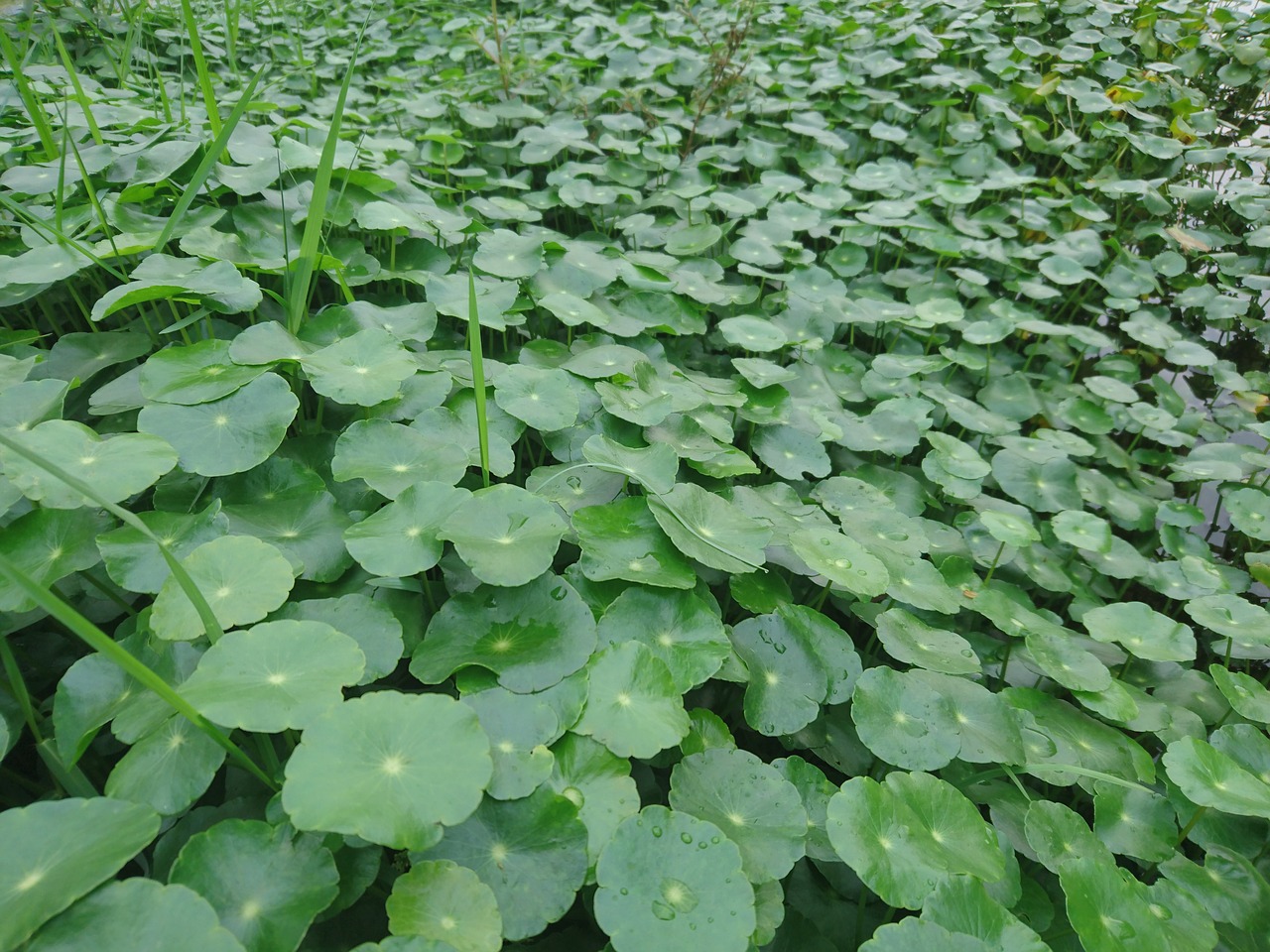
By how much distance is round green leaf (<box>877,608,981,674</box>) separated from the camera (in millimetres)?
1511

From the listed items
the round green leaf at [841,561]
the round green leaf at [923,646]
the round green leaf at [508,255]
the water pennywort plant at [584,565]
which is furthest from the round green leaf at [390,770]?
the round green leaf at [508,255]

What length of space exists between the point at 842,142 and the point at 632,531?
305 cm

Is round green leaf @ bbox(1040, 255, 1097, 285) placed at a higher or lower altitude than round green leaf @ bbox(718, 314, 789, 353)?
lower

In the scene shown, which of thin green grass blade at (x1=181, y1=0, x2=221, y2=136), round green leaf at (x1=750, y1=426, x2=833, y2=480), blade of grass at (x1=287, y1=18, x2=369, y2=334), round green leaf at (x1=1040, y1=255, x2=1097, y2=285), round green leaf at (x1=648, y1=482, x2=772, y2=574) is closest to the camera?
round green leaf at (x1=648, y1=482, x2=772, y2=574)

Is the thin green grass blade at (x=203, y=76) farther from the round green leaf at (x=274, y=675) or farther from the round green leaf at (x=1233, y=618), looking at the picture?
the round green leaf at (x=1233, y=618)

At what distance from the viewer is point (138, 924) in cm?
78

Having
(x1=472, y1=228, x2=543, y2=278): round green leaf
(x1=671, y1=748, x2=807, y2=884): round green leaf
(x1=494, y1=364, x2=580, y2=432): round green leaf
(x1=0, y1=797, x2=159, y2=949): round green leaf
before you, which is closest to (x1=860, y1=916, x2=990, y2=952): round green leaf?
(x1=671, y1=748, x2=807, y2=884): round green leaf

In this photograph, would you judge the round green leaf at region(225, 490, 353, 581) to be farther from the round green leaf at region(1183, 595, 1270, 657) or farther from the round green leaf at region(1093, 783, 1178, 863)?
the round green leaf at region(1183, 595, 1270, 657)

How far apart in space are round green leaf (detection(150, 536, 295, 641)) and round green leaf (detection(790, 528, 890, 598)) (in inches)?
38.3

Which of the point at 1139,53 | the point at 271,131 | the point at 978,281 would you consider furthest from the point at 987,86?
the point at 271,131

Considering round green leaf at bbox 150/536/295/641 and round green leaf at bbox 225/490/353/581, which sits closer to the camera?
round green leaf at bbox 150/536/295/641

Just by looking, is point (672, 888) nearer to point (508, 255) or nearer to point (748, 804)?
point (748, 804)

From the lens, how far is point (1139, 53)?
481cm

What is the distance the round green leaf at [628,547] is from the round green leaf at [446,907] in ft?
1.74
